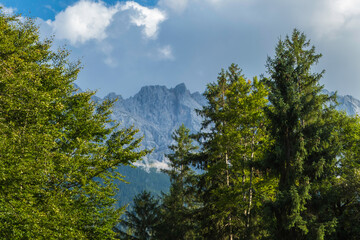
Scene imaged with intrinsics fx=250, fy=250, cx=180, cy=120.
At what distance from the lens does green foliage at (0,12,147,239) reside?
6480 mm

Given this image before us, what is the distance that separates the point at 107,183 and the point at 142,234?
19298 millimetres

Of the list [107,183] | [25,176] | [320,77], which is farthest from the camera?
[320,77]

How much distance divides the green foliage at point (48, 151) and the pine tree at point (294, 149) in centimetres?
700

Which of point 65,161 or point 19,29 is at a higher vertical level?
point 19,29

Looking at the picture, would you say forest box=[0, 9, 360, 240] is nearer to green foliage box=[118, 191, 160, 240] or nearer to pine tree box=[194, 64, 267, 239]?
pine tree box=[194, 64, 267, 239]

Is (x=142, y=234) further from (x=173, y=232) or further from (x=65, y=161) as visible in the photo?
(x=65, y=161)

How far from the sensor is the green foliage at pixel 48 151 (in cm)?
648

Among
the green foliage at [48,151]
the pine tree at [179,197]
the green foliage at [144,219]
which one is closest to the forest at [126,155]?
the green foliage at [48,151]

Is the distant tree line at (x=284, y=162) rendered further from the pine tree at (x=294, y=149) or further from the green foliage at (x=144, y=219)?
the green foliage at (x=144, y=219)

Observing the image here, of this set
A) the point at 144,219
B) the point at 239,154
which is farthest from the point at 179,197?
the point at 239,154

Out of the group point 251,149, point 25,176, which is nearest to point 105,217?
point 25,176

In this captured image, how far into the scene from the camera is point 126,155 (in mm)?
11414

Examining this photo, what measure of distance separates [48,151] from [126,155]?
13.7 feet

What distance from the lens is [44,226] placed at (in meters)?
6.64
